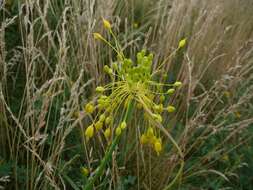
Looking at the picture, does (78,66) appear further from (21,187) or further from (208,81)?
(208,81)

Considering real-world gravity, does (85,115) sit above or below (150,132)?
below

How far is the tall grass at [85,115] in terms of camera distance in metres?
1.79

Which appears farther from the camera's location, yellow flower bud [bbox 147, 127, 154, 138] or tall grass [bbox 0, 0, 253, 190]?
tall grass [bbox 0, 0, 253, 190]

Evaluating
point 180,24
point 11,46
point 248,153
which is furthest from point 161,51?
point 11,46

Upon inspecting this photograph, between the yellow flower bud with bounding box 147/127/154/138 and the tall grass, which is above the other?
the yellow flower bud with bounding box 147/127/154/138

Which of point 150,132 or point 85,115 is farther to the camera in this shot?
point 85,115

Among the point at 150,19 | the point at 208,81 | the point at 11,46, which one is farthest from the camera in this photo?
the point at 150,19

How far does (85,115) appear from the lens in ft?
5.87

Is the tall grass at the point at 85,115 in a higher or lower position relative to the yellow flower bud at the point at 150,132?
lower

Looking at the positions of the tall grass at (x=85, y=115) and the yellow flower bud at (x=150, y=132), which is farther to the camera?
the tall grass at (x=85, y=115)

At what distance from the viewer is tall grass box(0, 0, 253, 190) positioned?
1.79 m

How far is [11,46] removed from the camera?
2605mm

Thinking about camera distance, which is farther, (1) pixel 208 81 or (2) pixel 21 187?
(1) pixel 208 81

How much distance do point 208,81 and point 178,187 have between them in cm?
116
